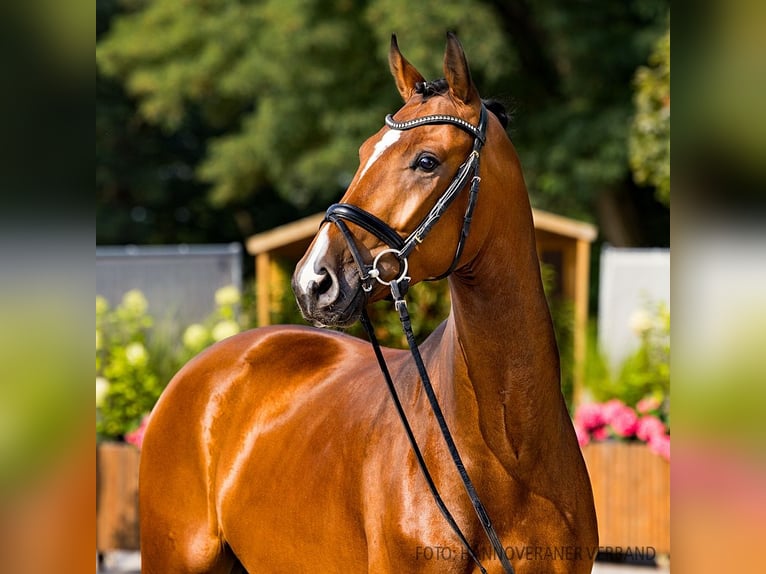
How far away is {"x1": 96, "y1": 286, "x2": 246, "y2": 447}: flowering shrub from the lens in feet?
22.6

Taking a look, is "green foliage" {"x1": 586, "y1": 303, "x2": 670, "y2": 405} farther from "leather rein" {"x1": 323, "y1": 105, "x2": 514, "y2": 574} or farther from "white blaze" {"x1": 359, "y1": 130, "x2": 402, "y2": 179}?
"white blaze" {"x1": 359, "y1": 130, "x2": 402, "y2": 179}

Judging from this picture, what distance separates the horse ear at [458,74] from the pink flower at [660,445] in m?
4.43

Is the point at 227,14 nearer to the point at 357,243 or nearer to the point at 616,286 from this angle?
the point at 616,286

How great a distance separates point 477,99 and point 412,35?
10.7 meters

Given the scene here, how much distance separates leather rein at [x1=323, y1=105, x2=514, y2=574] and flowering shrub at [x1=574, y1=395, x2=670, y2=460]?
4.23 m

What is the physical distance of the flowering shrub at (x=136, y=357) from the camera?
22.6 feet

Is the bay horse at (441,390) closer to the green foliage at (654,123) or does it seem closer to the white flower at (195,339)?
the white flower at (195,339)

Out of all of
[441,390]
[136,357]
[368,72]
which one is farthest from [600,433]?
[368,72]

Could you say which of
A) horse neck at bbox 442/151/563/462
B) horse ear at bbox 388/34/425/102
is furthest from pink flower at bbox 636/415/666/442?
horse ear at bbox 388/34/425/102

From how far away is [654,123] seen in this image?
1006 cm

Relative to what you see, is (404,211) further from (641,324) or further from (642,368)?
(641,324)
